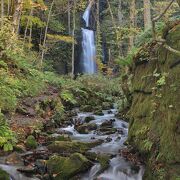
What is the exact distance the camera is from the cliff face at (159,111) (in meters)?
6.54

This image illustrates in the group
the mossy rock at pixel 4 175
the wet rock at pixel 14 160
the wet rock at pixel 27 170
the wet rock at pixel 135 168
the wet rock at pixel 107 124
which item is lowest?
the wet rock at pixel 107 124

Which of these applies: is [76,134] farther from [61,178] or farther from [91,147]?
[61,178]

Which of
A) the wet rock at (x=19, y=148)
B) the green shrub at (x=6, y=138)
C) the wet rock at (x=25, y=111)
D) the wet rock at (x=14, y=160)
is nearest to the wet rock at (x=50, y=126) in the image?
the wet rock at (x=25, y=111)

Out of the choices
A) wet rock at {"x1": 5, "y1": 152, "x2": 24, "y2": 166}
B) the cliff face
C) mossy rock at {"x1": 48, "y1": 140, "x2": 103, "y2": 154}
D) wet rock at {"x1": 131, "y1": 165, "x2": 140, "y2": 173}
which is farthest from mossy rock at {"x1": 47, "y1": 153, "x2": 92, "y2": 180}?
the cliff face

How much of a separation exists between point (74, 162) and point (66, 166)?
24cm

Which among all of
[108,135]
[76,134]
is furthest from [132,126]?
[76,134]

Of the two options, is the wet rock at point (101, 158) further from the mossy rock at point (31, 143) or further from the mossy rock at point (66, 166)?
the mossy rock at point (31, 143)

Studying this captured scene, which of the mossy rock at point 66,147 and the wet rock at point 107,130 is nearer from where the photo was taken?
the mossy rock at point 66,147

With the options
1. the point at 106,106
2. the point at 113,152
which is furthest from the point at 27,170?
the point at 106,106

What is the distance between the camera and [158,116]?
24.3ft

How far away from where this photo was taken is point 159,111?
742cm

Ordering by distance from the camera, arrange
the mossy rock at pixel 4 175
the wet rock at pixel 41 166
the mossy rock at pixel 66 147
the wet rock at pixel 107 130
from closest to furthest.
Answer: the mossy rock at pixel 4 175, the wet rock at pixel 41 166, the mossy rock at pixel 66 147, the wet rock at pixel 107 130

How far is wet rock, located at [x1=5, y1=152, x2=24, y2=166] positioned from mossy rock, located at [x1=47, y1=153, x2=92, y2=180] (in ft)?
2.37

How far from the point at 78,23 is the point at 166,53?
25732mm
